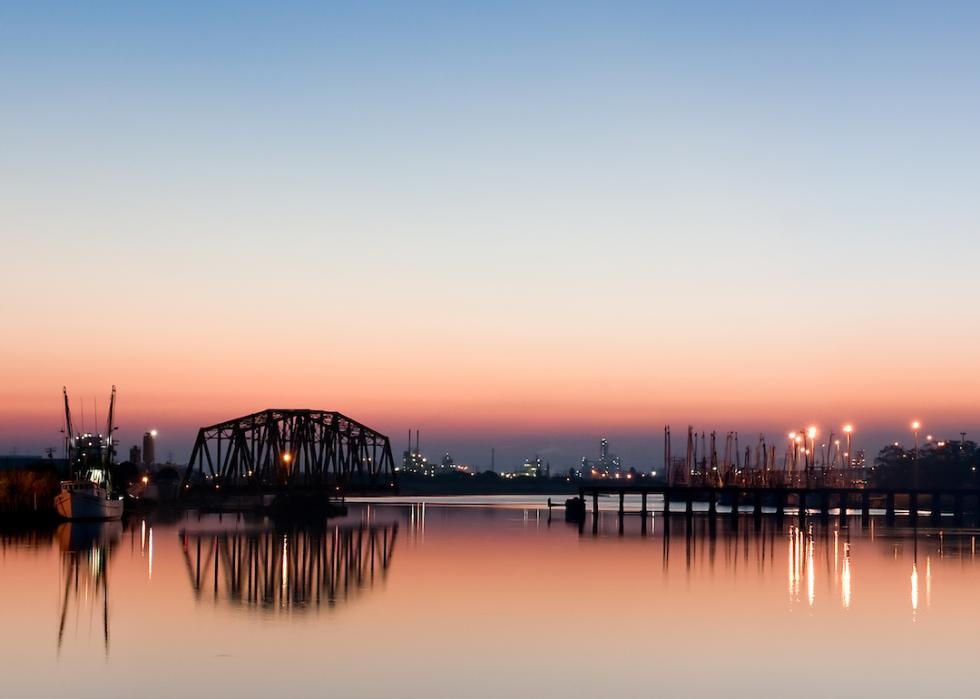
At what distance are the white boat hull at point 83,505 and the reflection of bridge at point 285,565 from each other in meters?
14.4

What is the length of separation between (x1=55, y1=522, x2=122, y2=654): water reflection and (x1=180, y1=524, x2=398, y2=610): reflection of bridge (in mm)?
4885

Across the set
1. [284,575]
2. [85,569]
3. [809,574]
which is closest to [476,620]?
[284,575]

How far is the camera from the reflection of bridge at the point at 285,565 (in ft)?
205

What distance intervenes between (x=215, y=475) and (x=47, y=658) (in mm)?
127372

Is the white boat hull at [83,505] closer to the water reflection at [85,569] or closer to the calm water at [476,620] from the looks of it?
the water reflection at [85,569]

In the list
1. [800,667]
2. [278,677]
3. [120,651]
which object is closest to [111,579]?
[120,651]

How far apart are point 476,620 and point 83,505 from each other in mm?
78209

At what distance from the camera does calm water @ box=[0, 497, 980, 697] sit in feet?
131

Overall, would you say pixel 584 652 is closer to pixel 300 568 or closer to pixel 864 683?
pixel 864 683

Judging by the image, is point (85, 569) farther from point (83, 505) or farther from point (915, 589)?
point (83, 505)

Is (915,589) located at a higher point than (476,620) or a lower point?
lower

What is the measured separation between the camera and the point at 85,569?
244ft

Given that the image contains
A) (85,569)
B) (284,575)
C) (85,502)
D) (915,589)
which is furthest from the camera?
(85,502)

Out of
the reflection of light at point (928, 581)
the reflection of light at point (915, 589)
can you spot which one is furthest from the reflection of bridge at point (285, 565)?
the reflection of light at point (928, 581)
